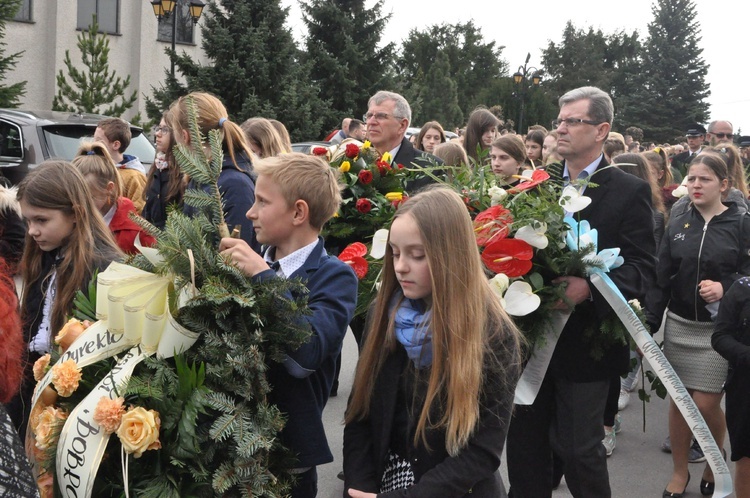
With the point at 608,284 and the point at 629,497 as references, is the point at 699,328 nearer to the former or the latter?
the point at 629,497

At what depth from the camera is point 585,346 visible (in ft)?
12.8

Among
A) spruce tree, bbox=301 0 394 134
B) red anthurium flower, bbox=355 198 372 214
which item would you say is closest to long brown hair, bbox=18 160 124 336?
red anthurium flower, bbox=355 198 372 214

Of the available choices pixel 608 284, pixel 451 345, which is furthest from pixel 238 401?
pixel 608 284

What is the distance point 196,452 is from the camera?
2.35 meters

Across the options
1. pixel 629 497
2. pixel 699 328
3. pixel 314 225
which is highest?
pixel 314 225

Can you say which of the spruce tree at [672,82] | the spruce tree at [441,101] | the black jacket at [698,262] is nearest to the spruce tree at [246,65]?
the black jacket at [698,262]

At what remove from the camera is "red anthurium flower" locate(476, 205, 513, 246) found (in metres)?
3.61

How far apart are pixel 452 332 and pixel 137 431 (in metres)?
0.97

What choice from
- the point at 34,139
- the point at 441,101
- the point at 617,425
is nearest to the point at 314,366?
the point at 617,425

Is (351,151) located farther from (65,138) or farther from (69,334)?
(65,138)

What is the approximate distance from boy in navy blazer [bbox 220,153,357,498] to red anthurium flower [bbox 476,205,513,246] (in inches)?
29.5

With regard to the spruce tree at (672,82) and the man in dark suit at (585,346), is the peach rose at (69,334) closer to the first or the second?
the man in dark suit at (585,346)

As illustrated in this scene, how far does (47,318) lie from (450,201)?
1.99 metres

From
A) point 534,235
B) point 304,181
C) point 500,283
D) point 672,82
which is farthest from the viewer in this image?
point 672,82
